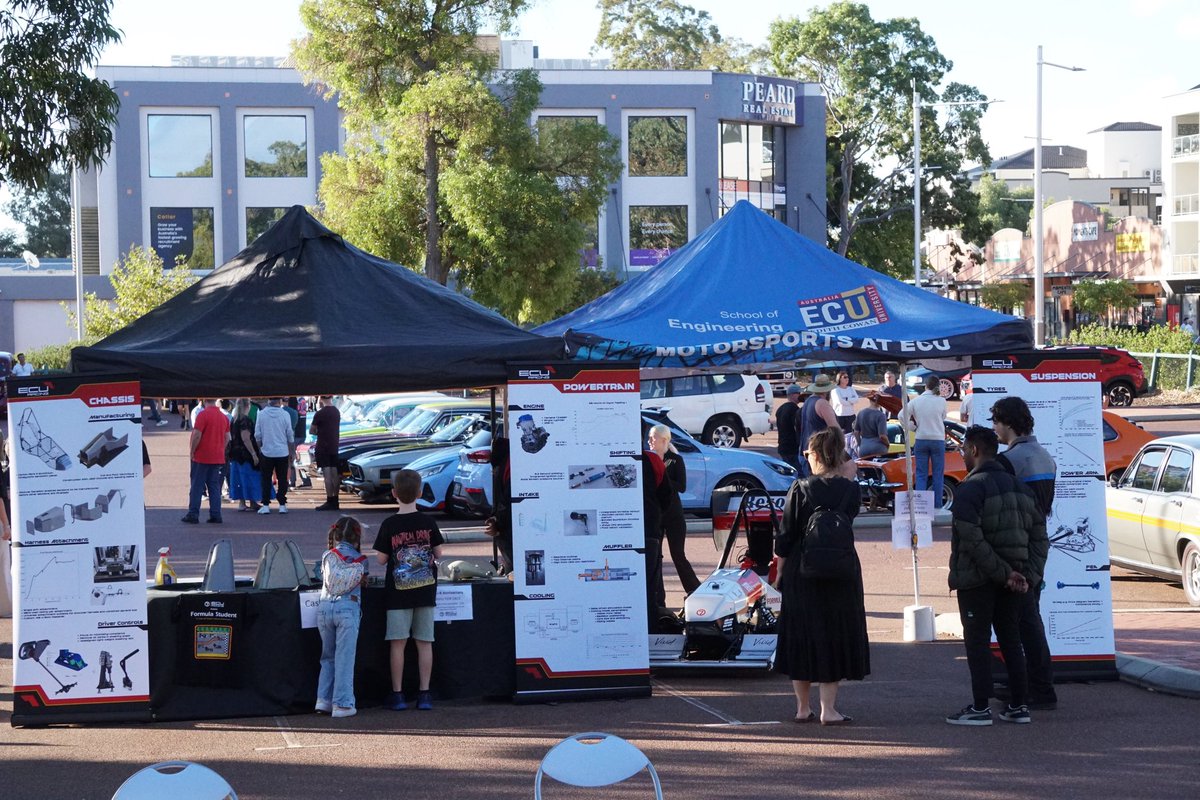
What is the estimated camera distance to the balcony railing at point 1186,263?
6109cm

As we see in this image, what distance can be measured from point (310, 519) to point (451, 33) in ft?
49.4

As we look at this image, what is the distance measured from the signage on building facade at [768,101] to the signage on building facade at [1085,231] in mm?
19519

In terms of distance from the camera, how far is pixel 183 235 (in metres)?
51.5

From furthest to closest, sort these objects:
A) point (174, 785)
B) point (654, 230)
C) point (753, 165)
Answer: point (753, 165)
point (654, 230)
point (174, 785)

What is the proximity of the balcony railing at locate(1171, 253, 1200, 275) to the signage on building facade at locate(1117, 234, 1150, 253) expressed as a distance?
7.24ft

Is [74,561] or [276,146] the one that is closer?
[74,561]

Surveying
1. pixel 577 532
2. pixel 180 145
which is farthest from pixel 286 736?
pixel 180 145

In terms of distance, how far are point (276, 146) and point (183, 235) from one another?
195 inches

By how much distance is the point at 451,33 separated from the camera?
30.9 m

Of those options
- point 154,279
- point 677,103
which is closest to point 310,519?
point 154,279

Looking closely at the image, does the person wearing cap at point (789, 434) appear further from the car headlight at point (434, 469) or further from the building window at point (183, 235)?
the building window at point (183, 235)

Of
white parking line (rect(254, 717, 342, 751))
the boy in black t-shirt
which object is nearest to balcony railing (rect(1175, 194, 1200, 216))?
the boy in black t-shirt

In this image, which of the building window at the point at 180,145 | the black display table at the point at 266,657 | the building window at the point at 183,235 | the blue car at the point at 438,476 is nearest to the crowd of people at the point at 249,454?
the blue car at the point at 438,476

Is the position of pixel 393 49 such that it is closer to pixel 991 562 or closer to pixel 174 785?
pixel 991 562
